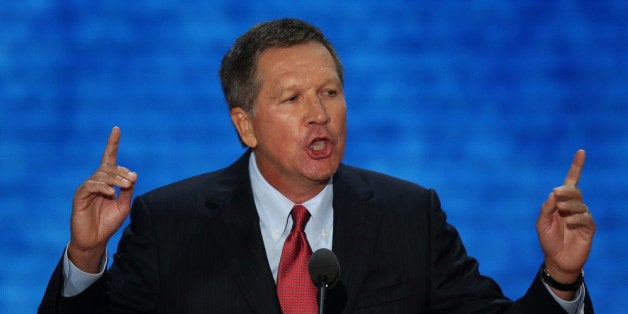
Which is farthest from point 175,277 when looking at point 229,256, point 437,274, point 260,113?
point 437,274

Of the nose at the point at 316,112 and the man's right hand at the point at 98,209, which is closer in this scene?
the man's right hand at the point at 98,209

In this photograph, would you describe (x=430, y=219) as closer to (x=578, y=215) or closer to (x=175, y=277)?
(x=578, y=215)

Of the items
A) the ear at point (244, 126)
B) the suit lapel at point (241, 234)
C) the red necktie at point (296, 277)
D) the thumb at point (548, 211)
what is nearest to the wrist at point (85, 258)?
the suit lapel at point (241, 234)

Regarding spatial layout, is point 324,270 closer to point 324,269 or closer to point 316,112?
point 324,269

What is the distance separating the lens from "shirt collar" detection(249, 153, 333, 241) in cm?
249

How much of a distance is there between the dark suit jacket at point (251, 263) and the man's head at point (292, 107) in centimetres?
13

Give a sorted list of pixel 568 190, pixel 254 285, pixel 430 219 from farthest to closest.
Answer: pixel 430 219, pixel 254 285, pixel 568 190

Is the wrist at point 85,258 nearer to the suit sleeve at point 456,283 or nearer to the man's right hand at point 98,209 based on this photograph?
the man's right hand at point 98,209

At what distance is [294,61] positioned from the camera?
2.50 metres

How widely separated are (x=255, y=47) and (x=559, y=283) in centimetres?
97

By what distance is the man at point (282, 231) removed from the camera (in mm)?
2234

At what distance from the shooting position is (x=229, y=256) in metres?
2.40

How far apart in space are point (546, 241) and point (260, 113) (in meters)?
0.81

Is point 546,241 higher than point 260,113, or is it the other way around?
point 260,113
